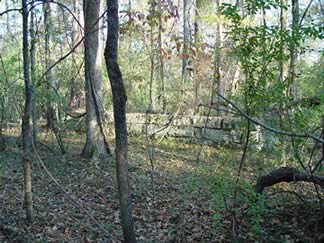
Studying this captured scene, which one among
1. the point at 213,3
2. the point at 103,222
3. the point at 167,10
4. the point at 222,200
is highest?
the point at 213,3

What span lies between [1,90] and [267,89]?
7.10m

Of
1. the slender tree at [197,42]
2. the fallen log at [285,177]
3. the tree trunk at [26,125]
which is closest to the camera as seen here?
the fallen log at [285,177]

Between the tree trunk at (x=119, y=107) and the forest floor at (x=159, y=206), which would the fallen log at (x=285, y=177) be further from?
the tree trunk at (x=119, y=107)

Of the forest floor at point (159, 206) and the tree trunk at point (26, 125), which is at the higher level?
the tree trunk at point (26, 125)

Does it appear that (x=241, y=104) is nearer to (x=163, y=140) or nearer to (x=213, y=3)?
(x=163, y=140)

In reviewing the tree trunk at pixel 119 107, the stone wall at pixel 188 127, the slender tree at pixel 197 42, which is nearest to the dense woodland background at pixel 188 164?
the tree trunk at pixel 119 107

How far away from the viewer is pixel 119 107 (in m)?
3.61

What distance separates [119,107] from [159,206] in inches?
113

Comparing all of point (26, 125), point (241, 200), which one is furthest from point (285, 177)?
point (26, 125)

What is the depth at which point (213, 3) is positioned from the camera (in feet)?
48.3

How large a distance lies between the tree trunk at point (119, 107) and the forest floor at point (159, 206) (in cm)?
34

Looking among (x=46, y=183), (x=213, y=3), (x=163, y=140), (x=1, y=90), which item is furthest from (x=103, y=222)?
(x=213, y=3)

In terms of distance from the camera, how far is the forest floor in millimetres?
4496

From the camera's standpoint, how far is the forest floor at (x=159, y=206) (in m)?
4.50
